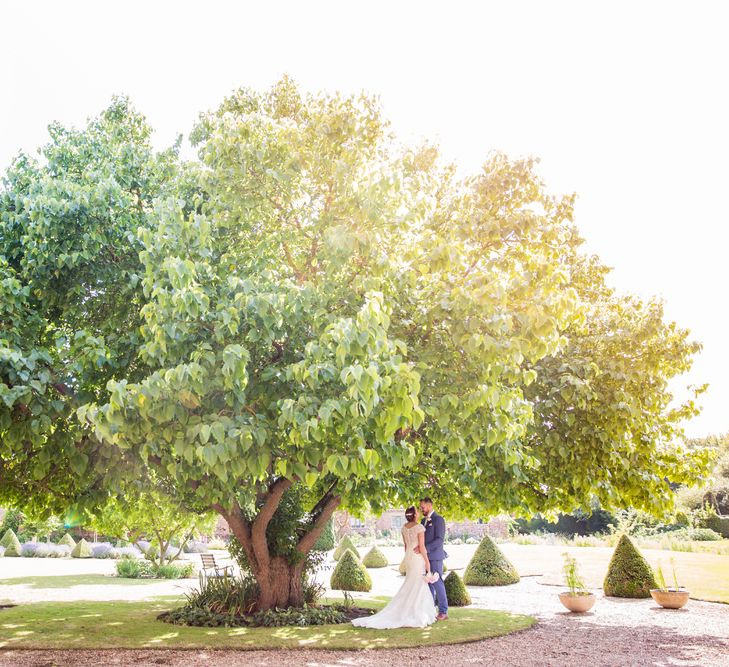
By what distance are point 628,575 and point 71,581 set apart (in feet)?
64.2

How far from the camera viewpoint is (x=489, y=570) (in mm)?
22172

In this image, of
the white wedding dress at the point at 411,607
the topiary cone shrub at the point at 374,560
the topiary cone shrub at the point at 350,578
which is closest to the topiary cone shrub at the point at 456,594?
the white wedding dress at the point at 411,607

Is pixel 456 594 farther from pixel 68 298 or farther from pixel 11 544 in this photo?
pixel 11 544

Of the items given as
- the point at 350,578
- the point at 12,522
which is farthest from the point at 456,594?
the point at 12,522

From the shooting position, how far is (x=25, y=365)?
29.0 ft

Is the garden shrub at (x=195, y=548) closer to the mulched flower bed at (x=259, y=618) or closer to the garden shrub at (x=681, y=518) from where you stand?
the garden shrub at (x=681, y=518)

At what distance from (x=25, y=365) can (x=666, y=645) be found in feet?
36.5

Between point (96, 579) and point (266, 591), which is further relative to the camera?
point (96, 579)

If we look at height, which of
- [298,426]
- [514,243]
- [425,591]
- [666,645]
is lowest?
[666,645]

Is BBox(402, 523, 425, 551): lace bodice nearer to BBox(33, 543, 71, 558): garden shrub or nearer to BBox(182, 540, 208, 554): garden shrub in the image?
BBox(182, 540, 208, 554): garden shrub

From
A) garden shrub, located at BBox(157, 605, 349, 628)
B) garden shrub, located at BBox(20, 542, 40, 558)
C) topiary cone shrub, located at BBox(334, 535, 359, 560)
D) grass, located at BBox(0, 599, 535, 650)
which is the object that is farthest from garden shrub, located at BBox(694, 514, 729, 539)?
garden shrub, located at BBox(20, 542, 40, 558)

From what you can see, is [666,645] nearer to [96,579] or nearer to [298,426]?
[298,426]

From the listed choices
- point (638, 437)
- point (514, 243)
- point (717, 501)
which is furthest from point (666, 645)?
point (717, 501)

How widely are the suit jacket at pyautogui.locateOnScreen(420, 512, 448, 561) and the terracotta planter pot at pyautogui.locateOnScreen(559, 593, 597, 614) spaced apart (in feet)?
12.1
